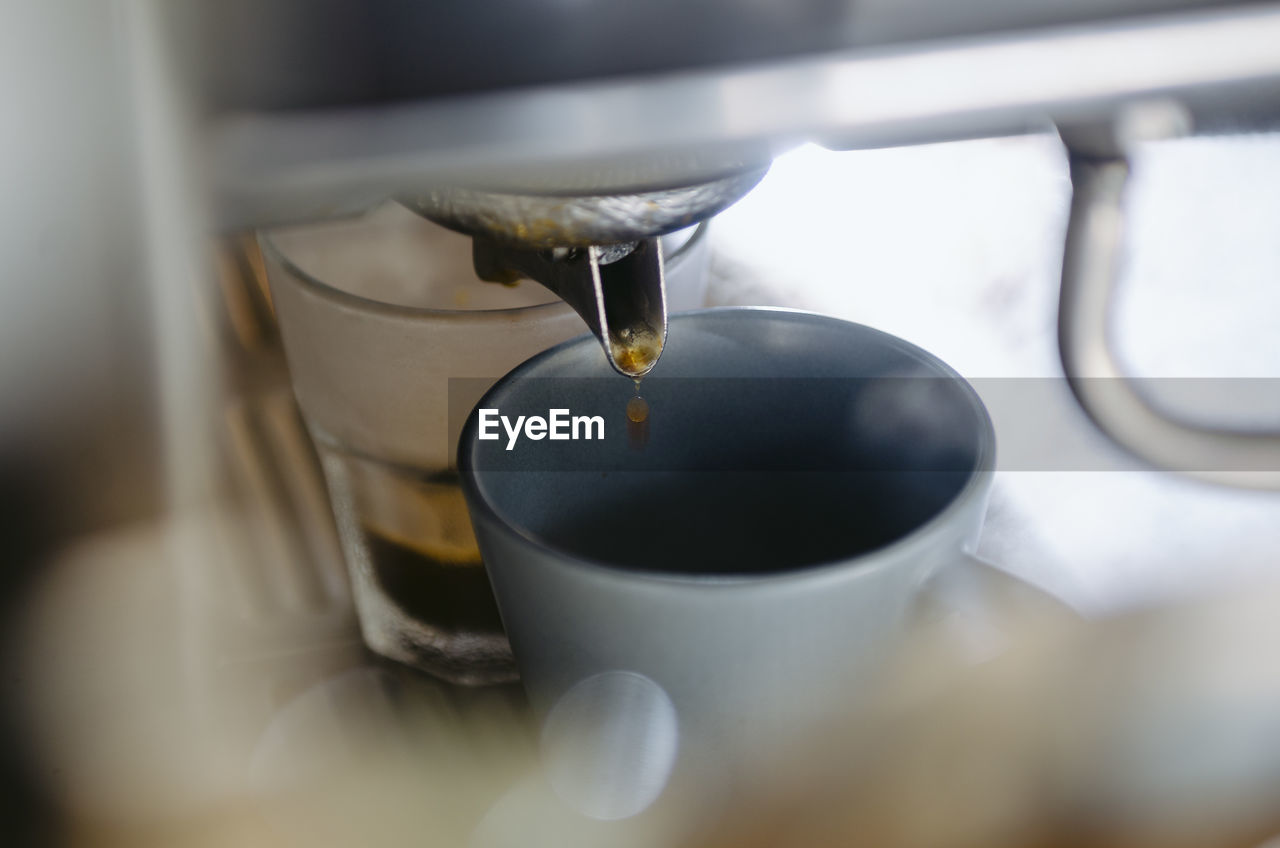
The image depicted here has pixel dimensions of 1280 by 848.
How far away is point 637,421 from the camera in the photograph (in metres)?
0.21

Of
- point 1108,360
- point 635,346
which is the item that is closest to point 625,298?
point 635,346

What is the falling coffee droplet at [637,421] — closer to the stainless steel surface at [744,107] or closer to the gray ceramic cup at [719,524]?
the gray ceramic cup at [719,524]

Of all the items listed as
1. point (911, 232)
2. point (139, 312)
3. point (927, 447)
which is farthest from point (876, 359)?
point (911, 232)

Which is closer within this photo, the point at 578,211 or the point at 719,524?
A: the point at 578,211

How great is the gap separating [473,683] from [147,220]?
6.6 inches

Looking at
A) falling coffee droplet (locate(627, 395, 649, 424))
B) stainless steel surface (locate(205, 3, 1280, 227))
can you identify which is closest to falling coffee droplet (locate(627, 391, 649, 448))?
falling coffee droplet (locate(627, 395, 649, 424))

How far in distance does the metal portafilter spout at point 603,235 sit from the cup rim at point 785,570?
0.03m

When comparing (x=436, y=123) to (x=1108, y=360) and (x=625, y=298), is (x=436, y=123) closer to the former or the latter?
(x=625, y=298)

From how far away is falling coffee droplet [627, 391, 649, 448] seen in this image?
0.68 feet

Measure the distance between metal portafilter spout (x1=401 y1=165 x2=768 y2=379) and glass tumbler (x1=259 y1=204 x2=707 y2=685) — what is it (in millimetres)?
36

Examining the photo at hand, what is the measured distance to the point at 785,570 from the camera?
0.16 m

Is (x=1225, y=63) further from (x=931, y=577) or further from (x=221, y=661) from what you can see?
(x=221, y=661)

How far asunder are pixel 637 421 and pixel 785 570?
0.20 ft

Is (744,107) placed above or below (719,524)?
above
